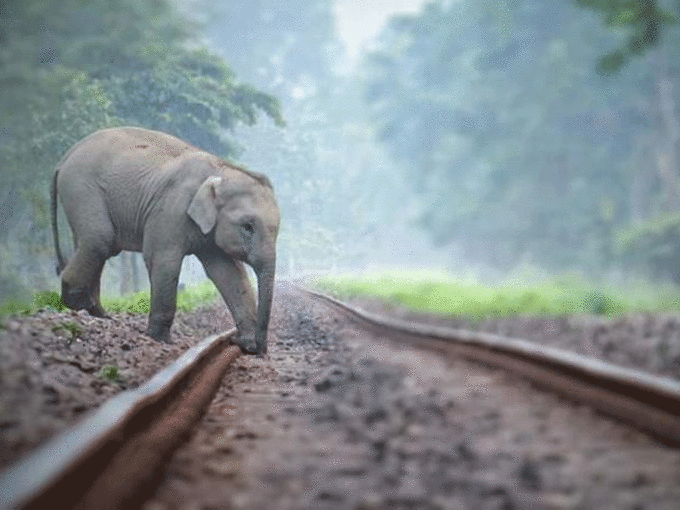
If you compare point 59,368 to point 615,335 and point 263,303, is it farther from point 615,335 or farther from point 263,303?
point 615,335

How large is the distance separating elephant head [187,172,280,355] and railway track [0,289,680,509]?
2.79 m

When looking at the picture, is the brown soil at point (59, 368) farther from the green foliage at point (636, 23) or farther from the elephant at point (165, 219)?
the green foliage at point (636, 23)

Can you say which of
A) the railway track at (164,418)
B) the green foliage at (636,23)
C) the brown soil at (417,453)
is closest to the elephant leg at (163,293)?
the railway track at (164,418)

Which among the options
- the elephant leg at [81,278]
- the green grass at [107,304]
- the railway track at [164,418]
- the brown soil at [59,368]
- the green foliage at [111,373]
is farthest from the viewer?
the elephant leg at [81,278]

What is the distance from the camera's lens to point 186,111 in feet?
53.8

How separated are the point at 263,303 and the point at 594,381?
4727 millimetres

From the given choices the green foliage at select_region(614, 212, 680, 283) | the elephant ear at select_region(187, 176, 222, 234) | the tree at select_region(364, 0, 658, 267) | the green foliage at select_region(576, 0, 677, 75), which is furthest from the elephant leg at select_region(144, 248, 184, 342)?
the tree at select_region(364, 0, 658, 267)

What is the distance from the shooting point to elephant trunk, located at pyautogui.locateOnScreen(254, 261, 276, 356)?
725cm

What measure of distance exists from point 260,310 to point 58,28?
9769 mm

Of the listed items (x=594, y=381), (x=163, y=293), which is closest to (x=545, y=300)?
(x=163, y=293)

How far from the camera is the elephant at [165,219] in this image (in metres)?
7.52

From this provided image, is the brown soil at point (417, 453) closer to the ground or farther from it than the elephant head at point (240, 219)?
closer to the ground

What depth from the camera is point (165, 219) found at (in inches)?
303

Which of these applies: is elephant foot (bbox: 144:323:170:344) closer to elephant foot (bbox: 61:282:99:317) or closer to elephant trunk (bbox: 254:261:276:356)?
elephant trunk (bbox: 254:261:276:356)
